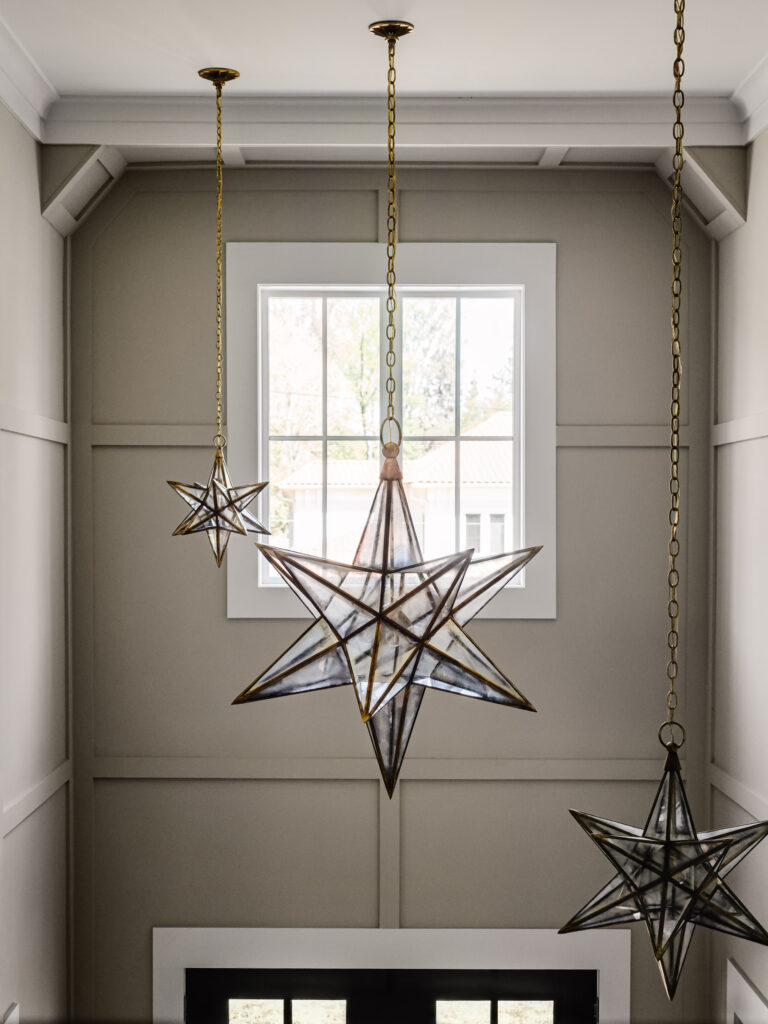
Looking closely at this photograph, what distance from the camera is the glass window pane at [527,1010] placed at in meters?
3.09

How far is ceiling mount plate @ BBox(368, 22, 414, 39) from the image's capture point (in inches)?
90.0

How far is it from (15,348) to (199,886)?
5.79ft

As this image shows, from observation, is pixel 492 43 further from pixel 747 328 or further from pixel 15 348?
pixel 15 348

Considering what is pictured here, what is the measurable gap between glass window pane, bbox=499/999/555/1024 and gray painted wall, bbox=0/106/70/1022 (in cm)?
140

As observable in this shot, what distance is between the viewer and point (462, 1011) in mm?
3100

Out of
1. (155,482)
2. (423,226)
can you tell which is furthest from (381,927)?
(423,226)

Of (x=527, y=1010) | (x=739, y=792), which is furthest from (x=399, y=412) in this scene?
(x=527, y=1010)

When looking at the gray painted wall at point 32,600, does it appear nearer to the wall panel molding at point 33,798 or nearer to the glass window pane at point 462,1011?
the wall panel molding at point 33,798

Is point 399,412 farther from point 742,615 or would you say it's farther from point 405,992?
point 405,992

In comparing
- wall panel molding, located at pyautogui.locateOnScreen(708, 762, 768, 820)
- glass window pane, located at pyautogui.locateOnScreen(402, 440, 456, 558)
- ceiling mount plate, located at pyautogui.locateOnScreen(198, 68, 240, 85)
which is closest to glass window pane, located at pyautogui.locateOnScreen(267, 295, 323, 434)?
glass window pane, located at pyautogui.locateOnScreen(402, 440, 456, 558)

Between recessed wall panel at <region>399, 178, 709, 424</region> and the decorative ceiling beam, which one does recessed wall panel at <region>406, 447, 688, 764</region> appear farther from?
the decorative ceiling beam

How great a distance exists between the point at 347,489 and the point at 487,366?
24.5 inches

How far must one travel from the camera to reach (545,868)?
3076 millimetres

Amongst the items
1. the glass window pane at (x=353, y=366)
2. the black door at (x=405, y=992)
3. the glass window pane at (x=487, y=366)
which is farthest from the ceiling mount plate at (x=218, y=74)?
the black door at (x=405, y=992)
